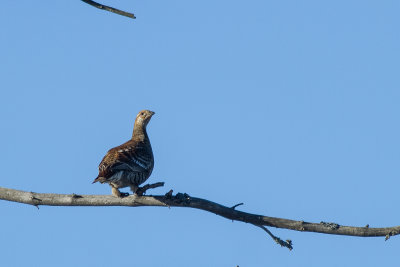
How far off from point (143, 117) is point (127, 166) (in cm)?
356

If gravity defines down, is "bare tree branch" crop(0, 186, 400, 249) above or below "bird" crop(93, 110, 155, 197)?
below

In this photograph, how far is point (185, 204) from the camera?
7.67 metres

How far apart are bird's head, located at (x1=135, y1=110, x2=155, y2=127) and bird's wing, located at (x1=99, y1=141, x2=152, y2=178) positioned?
1576mm

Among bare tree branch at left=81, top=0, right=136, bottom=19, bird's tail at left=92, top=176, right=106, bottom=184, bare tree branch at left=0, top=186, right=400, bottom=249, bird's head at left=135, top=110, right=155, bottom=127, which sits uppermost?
bird's head at left=135, top=110, right=155, bottom=127

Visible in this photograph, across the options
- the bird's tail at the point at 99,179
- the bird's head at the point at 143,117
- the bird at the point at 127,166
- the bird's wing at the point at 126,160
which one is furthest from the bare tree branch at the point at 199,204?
the bird's head at the point at 143,117

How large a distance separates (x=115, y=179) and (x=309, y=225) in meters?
4.71

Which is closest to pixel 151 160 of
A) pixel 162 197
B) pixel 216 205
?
pixel 162 197

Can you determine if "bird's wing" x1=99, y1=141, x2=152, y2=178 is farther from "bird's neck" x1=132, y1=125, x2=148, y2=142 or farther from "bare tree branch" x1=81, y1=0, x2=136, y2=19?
"bare tree branch" x1=81, y1=0, x2=136, y2=19

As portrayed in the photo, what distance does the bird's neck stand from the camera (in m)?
14.7

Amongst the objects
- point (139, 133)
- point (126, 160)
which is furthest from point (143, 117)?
point (126, 160)

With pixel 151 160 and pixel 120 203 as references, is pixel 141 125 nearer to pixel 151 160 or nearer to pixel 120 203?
pixel 151 160

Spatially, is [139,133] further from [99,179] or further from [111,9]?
[111,9]

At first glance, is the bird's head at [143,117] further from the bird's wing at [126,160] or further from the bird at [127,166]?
the bird's wing at [126,160]

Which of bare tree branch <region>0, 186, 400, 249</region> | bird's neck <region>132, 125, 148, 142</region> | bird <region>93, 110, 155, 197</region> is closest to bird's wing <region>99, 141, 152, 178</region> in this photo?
bird <region>93, 110, 155, 197</region>
